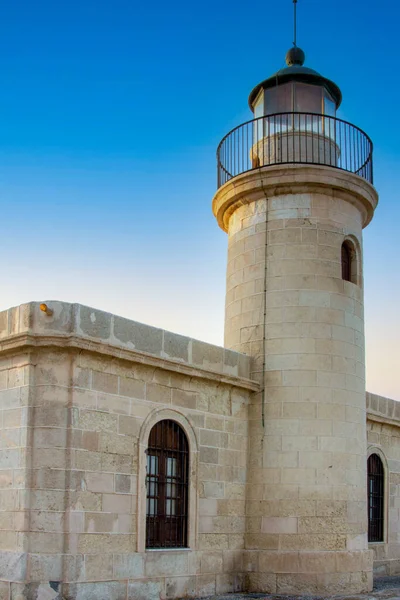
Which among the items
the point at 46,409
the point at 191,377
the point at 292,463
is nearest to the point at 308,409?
the point at 292,463

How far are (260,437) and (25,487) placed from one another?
4550mm

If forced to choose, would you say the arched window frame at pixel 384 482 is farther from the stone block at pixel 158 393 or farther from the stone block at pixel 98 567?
the stone block at pixel 98 567

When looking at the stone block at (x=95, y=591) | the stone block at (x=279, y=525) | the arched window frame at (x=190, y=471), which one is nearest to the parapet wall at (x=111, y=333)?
the arched window frame at (x=190, y=471)

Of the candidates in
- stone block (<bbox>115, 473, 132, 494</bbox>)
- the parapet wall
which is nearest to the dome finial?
the parapet wall

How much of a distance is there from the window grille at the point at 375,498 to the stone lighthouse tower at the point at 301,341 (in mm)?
2554

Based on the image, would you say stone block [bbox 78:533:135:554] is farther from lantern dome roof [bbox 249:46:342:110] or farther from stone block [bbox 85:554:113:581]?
lantern dome roof [bbox 249:46:342:110]

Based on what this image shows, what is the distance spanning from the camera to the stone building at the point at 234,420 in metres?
10.1

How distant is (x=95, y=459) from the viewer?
10.4 meters

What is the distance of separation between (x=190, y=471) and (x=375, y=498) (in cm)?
565

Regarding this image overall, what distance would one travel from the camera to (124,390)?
36.2ft

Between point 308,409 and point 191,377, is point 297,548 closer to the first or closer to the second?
point 308,409

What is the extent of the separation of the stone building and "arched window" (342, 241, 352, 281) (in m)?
0.04

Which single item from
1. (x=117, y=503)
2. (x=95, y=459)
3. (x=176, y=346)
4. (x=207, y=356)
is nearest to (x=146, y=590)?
(x=117, y=503)

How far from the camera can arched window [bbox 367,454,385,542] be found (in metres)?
15.8
